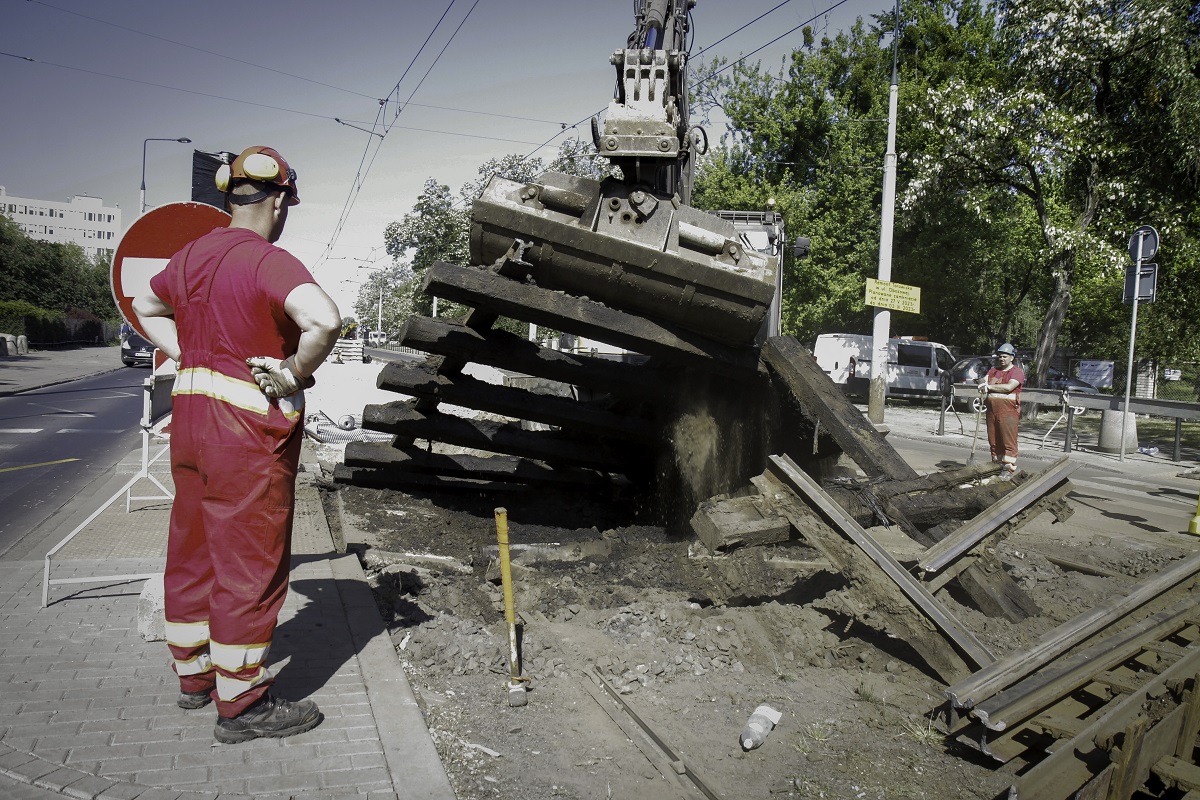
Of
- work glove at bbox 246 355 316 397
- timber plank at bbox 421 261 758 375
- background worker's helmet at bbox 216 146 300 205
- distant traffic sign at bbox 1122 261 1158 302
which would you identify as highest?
distant traffic sign at bbox 1122 261 1158 302

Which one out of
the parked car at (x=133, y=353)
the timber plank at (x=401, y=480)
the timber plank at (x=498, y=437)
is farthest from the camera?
the parked car at (x=133, y=353)

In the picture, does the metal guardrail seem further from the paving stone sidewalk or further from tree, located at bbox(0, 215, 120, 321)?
tree, located at bbox(0, 215, 120, 321)

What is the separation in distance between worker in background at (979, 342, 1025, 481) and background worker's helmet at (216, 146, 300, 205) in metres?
9.83

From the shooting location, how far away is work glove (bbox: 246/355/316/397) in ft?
10.3

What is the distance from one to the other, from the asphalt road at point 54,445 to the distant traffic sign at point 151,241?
3.25 metres

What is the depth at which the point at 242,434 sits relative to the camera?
312cm

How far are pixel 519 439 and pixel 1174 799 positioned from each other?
544cm

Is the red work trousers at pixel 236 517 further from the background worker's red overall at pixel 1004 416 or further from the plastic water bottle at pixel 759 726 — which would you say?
the background worker's red overall at pixel 1004 416

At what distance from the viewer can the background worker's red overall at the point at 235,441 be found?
123 inches

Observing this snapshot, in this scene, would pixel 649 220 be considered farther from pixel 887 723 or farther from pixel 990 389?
pixel 990 389

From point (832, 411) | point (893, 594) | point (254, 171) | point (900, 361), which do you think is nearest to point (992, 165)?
point (900, 361)

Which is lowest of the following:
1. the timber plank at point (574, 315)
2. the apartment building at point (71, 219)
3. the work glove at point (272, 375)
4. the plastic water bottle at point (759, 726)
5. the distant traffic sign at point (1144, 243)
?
the plastic water bottle at point (759, 726)

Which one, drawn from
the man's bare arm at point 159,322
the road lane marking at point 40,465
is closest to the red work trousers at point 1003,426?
the man's bare arm at point 159,322

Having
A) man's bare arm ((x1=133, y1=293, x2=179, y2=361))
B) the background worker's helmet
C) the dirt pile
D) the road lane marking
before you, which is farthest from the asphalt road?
the background worker's helmet
